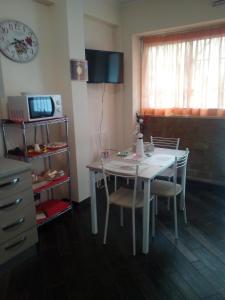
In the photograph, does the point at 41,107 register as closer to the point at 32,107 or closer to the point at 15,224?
the point at 32,107

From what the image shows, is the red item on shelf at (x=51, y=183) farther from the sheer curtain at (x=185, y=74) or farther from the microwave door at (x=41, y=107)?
the sheer curtain at (x=185, y=74)

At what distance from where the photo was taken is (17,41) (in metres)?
2.53

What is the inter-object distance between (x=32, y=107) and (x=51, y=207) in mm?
1157

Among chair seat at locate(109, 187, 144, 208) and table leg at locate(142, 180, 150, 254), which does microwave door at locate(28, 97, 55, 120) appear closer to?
chair seat at locate(109, 187, 144, 208)

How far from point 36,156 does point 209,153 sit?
256 centimetres

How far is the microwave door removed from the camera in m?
2.34

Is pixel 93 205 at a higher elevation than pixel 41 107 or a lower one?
lower

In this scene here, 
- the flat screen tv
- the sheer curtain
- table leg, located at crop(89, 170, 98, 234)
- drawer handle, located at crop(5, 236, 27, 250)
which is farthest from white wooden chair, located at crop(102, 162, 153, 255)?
A: the sheer curtain

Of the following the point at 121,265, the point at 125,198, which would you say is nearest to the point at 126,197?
the point at 125,198

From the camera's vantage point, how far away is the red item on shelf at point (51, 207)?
8.65ft

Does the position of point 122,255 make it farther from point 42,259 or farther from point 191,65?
point 191,65

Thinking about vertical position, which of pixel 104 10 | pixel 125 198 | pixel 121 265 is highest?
pixel 104 10

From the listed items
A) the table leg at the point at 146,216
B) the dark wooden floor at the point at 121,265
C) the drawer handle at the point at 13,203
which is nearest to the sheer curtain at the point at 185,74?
the dark wooden floor at the point at 121,265

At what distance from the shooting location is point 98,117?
3797mm
